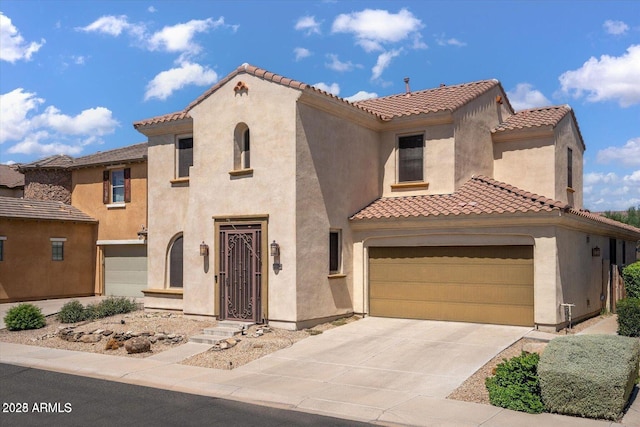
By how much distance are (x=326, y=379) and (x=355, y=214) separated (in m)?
7.20

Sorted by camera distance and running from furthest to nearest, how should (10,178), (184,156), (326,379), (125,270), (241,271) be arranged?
(10,178), (125,270), (184,156), (241,271), (326,379)

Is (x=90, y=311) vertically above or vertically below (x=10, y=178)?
below

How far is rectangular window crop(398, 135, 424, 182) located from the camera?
61.3 feet

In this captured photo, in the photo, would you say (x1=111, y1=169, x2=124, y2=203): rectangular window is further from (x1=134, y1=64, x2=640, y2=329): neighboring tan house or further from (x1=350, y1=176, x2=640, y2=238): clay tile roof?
(x1=350, y1=176, x2=640, y2=238): clay tile roof

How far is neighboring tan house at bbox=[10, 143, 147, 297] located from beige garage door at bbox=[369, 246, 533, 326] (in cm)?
1117

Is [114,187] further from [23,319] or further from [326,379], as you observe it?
[326,379]

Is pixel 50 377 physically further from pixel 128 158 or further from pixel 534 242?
pixel 128 158

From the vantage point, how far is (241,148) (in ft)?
55.2

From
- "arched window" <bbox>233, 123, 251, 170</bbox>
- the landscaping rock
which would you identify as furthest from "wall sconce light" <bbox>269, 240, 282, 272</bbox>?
the landscaping rock

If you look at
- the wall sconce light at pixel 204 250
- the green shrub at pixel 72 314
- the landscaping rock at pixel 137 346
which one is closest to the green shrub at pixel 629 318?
the wall sconce light at pixel 204 250

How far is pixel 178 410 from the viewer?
9.34 meters

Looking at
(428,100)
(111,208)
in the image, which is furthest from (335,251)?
(111,208)

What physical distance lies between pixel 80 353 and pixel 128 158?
1204cm

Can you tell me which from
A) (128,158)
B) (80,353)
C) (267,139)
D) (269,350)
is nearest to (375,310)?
(269,350)
